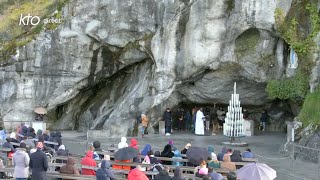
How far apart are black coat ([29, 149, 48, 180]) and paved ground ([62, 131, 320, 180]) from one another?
946 centimetres

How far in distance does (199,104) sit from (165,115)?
12.0 feet

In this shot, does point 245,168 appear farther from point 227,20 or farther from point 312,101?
point 227,20

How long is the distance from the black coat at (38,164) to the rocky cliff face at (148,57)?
628 inches

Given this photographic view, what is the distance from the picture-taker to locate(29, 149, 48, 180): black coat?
17234mm

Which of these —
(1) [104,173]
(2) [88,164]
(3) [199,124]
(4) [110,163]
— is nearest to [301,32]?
(3) [199,124]

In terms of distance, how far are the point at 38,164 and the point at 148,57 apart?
61.2ft

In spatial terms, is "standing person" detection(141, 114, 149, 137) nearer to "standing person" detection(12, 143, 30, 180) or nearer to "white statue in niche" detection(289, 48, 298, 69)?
"white statue in niche" detection(289, 48, 298, 69)

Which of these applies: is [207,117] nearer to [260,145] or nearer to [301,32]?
[260,145]

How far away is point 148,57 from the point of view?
3525 centimetres

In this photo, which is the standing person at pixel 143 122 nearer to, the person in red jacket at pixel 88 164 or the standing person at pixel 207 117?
the standing person at pixel 207 117

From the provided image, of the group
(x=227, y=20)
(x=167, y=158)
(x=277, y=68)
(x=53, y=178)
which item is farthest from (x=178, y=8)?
(x=53, y=178)

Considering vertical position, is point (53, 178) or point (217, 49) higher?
point (217, 49)

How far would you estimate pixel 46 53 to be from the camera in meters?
34.4
